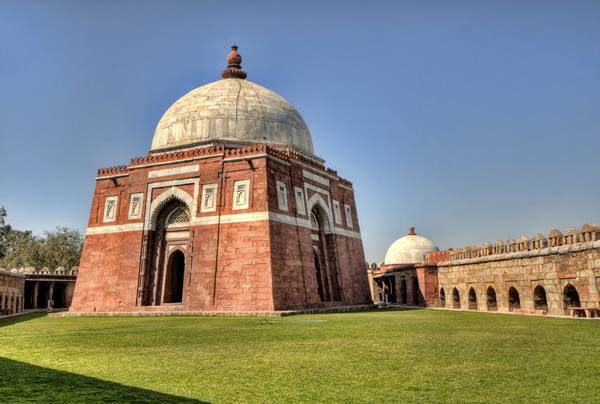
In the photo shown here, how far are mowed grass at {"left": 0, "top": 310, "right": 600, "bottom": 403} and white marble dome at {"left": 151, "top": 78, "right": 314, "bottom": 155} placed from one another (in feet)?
53.0

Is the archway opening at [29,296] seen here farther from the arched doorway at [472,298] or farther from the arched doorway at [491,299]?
the arched doorway at [491,299]

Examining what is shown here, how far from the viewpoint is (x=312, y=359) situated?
21.4 ft

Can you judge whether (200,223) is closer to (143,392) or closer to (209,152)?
(209,152)

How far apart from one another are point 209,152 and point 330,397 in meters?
18.6

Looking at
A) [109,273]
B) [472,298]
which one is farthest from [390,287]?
[109,273]

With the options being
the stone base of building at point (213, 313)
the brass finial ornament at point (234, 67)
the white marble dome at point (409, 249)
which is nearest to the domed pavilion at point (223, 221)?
the stone base of building at point (213, 313)

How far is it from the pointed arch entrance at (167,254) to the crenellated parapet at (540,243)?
40.8ft

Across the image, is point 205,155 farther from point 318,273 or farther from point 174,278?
point 318,273

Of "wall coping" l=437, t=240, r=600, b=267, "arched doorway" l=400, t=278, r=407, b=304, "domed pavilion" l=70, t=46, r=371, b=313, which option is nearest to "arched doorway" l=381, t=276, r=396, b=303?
"arched doorway" l=400, t=278, r=407, b=304

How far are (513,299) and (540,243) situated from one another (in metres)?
2.86

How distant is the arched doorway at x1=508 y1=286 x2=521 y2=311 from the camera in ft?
58.0

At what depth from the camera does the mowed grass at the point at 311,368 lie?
14.7 feet

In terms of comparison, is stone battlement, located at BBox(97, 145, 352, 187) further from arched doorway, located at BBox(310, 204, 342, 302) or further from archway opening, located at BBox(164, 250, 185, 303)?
archway opening, located at BBox(164, 250, 185, 303)

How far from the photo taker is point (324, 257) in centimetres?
2462
